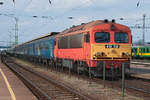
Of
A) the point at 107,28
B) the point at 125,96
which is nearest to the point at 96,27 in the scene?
the point at 107,28

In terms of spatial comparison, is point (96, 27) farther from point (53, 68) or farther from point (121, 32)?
point (53, 68)

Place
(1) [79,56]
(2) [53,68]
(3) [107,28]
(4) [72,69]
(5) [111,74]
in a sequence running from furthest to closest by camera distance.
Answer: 1. (2) [53,68]
2. (4) [72,69]
3. (1) [79,56]
4. (3) [107,28]
5. (5) [111,74]

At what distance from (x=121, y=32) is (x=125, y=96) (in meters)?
6.31

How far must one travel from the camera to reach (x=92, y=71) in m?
14.8

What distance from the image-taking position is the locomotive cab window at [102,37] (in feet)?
49.3

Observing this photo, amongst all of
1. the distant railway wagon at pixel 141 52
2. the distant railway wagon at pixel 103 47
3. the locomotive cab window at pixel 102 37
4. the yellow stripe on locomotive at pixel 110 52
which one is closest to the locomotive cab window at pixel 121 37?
the distant railway wagon at pixel 103 47

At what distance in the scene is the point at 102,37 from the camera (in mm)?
15203

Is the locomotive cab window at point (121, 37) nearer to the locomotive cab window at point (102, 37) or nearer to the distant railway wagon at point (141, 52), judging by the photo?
the locomotive cab window at point (102, 37)

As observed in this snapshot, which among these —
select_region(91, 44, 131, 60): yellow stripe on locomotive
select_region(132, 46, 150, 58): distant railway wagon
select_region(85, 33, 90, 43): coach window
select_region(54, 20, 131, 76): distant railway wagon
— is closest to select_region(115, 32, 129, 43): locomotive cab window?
select_region(54, 20, 131, 76): distant railway wagon

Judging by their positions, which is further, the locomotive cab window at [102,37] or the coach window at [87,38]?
the coach window at [87,38]

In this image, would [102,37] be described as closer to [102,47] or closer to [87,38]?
[102,47]

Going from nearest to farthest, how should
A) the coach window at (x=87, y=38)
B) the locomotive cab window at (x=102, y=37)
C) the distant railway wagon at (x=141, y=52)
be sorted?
the locomotive cab window at (x=102, y=37)
the coach window at (x=87, y=38)
the distant railway wagon at (x=141, y=52)

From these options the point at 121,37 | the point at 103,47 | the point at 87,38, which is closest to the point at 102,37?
the point at 103,47

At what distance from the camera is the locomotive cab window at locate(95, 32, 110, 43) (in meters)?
15.0
